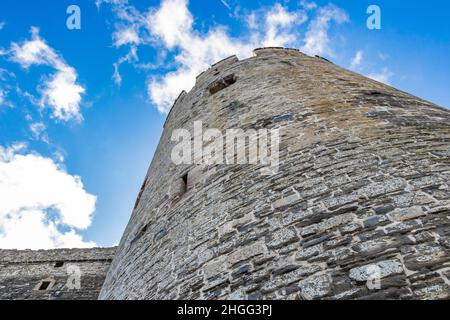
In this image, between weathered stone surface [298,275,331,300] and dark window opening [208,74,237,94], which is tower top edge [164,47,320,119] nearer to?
dark window opening [208,74,237,94]

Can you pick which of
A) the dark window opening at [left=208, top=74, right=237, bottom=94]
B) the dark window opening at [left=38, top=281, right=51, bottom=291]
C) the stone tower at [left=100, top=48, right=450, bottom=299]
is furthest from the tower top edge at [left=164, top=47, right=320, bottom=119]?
the dark window opening at [left=38, top=281, right=51, bottom=291]

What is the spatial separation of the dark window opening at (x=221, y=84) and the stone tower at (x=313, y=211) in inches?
75.1

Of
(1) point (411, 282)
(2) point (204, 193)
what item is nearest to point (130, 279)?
(2) point (204, 193)

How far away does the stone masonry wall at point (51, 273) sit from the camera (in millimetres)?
9102

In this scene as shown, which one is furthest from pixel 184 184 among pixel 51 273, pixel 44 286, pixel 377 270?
pixel 51 273

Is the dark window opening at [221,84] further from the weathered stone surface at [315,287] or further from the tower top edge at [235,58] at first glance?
the weathered stone surface at [315,287]

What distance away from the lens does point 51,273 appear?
10062 mm

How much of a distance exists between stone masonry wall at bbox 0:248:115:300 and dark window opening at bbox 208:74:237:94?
218 inches

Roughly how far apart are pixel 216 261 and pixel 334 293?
1117mm

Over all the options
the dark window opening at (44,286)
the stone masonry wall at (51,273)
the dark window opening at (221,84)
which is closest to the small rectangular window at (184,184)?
the dark window opening at (221,84)

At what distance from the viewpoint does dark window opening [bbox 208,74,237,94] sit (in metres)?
7.55

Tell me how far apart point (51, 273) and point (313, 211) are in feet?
30.6

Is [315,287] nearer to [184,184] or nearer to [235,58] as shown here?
[184,184]
